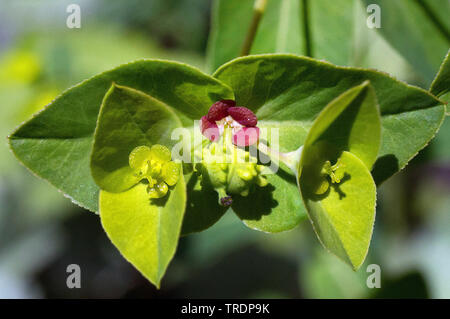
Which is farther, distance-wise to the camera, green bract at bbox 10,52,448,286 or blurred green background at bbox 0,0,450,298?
blurred green background at bbox 0,0,450,298

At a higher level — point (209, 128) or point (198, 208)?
point (209, 128)

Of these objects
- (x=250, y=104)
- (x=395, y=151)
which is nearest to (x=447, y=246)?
(x=395, y=151)

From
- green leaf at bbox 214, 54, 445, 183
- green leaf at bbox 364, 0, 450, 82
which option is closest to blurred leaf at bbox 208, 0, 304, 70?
green leaf at bbox 364, 0, 450, 82

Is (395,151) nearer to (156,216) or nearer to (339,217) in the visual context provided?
(339,217)

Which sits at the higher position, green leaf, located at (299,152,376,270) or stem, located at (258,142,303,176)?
stem, located at (258,142,303,176)

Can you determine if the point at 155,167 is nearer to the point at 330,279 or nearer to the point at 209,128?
the point at 209,128

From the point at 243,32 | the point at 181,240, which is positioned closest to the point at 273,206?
the point at 243,32

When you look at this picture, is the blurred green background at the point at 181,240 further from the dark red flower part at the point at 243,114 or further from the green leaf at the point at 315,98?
the dark red flower part at the point at 243,114

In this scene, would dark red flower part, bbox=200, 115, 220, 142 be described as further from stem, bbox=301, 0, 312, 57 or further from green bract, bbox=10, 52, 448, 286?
stem, bbox=301, 0, 312, 57
